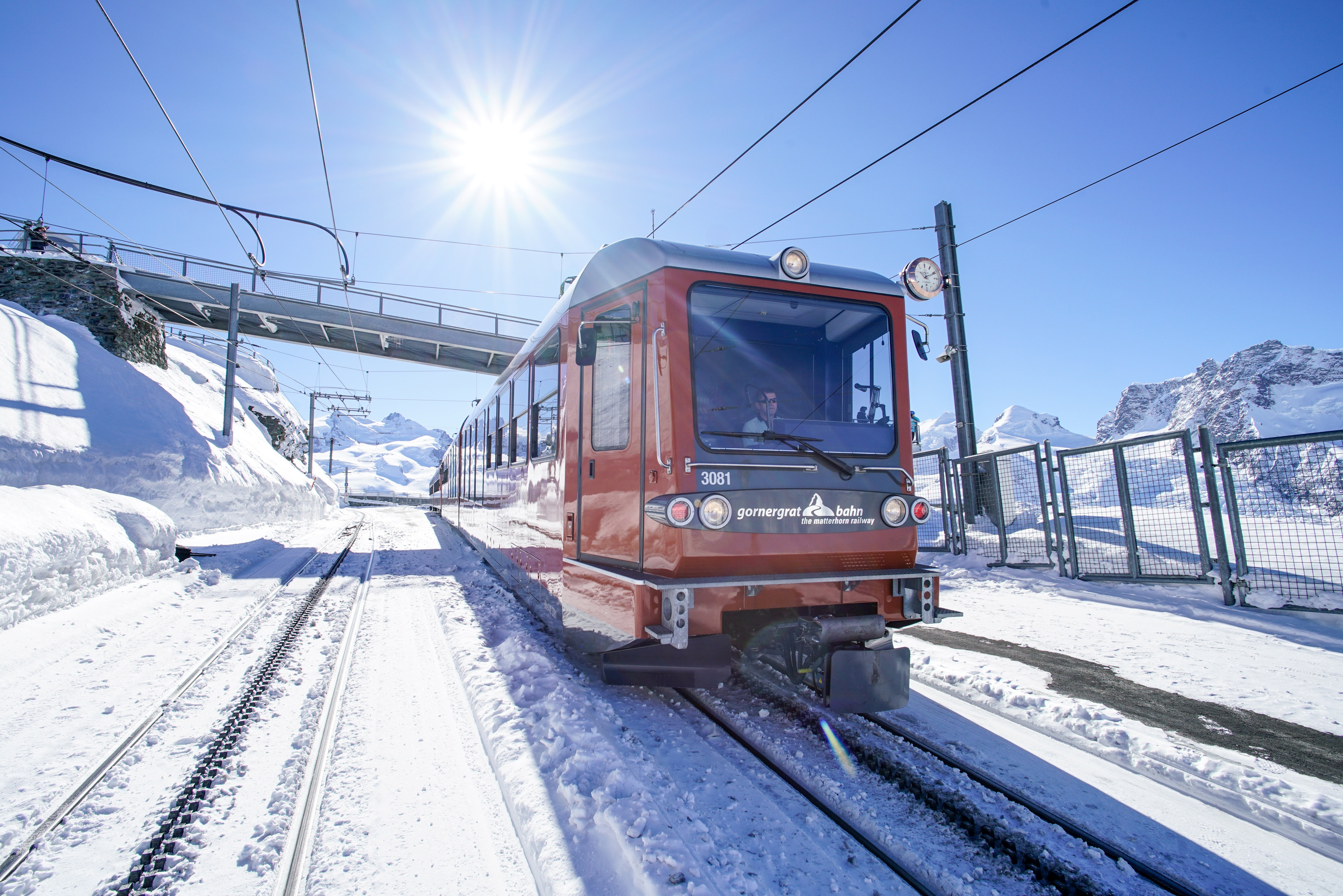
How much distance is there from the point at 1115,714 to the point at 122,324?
2601 cm

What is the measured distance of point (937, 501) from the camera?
1188cm

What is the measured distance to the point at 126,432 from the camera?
1341 centimetres

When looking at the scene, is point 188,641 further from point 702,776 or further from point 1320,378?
point 1320,378

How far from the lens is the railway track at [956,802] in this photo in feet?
7.73

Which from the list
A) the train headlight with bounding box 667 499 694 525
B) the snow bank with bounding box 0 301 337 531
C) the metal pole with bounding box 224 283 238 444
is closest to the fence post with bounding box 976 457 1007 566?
the train headlight with bounding box 667 499 694 525

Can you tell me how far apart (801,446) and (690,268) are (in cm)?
137

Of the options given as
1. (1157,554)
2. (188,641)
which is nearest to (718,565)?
(188,641)

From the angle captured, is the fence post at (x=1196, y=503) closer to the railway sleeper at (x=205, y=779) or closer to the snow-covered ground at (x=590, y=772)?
the snow-covered ground at (x=590, y=772)

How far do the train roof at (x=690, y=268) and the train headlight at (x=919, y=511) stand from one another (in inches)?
60.8

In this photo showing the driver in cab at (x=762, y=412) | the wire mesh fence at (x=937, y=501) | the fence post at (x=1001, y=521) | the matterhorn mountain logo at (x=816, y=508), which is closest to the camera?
the matterhorn mountain logo at (x=816, y=508)

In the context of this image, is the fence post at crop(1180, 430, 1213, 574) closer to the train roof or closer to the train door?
the train roof

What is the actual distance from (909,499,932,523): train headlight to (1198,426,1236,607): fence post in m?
4.80

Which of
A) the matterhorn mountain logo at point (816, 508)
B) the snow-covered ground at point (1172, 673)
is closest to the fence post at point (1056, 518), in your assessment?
the snow-covered ground at point (1172, 673)

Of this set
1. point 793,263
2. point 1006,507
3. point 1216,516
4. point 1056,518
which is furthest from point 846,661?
point 1006,507
